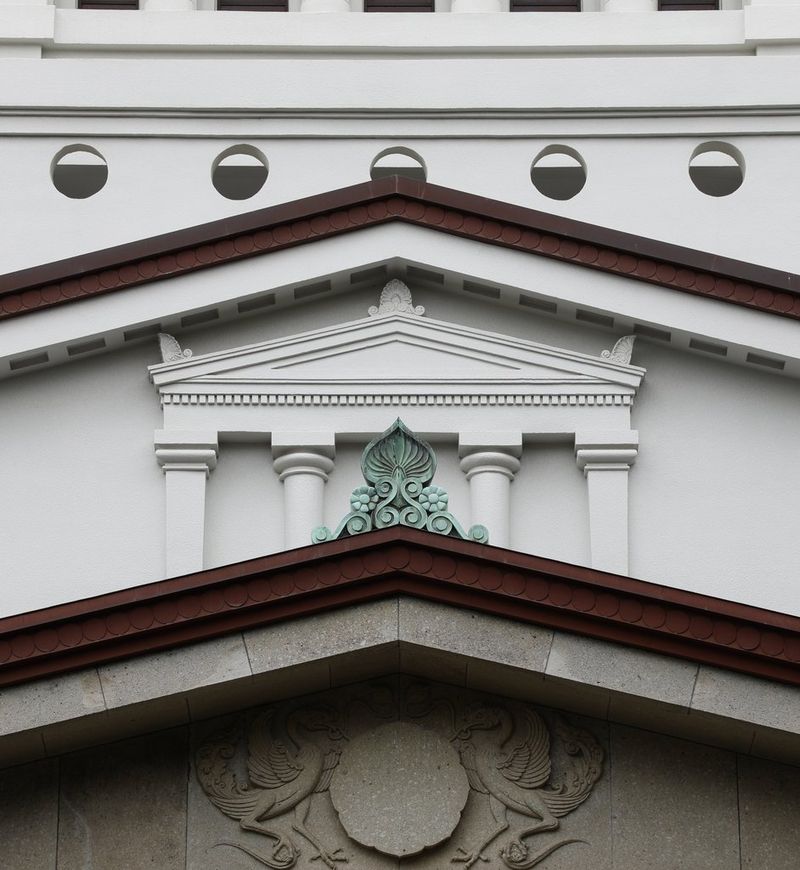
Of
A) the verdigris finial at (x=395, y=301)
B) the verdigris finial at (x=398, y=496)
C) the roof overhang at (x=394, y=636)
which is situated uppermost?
the verdigris finial at (x=395, y=301)

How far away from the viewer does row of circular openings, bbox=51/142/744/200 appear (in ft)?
82.9

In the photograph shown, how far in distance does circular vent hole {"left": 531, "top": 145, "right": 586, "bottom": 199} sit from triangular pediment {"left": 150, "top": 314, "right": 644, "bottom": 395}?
5.30m

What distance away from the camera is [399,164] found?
25.2 meters

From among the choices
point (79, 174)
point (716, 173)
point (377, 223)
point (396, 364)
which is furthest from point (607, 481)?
point (79, 174)

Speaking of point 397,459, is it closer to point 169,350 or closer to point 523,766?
point 523,766

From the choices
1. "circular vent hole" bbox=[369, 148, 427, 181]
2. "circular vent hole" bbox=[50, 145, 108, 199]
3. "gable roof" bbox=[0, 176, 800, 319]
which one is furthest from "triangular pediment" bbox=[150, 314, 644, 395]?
"circular vent hole" bbox=[50, 145, 108, 199]

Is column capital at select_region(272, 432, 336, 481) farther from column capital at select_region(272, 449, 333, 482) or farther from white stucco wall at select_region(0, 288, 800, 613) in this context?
white stucco wall at select_region(0, 288, 800, 613)

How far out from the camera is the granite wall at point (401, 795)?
561 inches

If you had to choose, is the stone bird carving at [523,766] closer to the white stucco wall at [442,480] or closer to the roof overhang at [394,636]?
the roof overhang at [394,636]

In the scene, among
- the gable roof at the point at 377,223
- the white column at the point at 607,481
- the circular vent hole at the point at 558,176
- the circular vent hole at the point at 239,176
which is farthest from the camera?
the circular vent hole at the point at 558,176

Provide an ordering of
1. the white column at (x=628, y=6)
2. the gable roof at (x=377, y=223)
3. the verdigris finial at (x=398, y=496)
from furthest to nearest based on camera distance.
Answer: the white column at (x=628, y=6)
the gable roof at (x=377, y=223)
the verdigris finial at (x=398, y=496)

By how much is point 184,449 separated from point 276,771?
634cm

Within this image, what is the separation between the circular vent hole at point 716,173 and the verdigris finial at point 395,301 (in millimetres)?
5923

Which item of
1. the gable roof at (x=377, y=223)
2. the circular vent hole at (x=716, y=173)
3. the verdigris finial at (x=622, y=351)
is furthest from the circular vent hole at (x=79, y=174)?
the verdigris finial at (x=622, y=351)
